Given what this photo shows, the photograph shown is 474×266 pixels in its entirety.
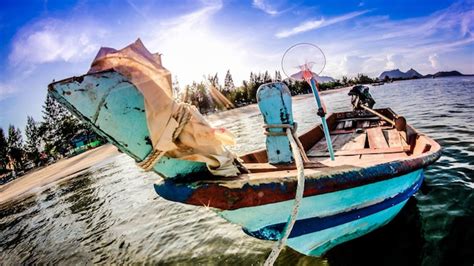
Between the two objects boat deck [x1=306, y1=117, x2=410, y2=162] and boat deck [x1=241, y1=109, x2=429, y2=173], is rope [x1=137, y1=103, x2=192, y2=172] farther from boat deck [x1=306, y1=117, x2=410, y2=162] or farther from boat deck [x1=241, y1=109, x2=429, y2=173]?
boat deck [x1=306, y1=117, x2=410, y2=162]

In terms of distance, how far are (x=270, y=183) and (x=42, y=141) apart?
7084 cm

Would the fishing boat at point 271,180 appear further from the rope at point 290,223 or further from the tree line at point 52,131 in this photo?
the tree line at point 52,131

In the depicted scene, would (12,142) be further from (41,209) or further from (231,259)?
(231,259)

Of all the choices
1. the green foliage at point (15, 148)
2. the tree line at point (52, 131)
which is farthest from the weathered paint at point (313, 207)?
the green foliage at point (15, 148)

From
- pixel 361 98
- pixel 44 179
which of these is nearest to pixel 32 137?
pixel 44 179

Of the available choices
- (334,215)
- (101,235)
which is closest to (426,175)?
(334,215)

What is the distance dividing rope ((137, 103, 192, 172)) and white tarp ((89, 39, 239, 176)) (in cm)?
2

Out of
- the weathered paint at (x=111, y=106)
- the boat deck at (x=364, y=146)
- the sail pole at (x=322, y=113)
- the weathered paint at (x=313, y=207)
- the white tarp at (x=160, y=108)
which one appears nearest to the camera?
the weathered paint at (x=111, y=106)

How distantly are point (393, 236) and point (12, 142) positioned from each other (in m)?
74.9

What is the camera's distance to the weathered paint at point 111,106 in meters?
1.74

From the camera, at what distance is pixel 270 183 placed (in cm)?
227

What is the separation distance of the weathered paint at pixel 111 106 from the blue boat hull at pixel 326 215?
109 cm

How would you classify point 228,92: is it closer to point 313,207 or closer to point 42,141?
point 42,141

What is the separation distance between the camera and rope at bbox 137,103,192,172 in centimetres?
202
